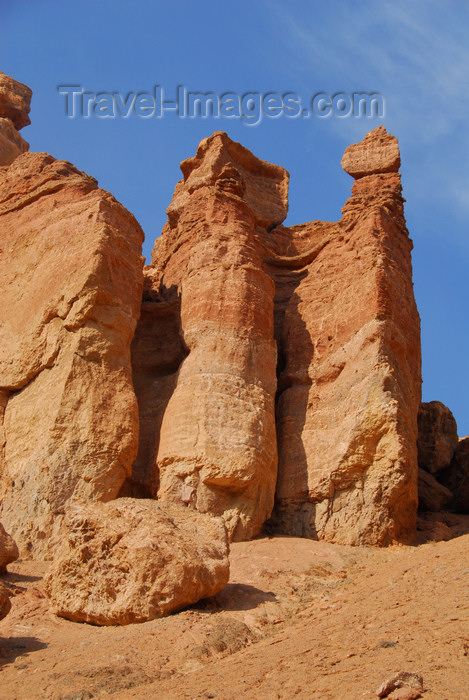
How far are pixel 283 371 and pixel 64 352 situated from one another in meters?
4.69

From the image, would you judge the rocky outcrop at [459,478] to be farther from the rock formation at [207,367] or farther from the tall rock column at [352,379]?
the rock formation at [207,367]

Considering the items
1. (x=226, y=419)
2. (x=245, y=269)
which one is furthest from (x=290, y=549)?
(x=245, y=269)

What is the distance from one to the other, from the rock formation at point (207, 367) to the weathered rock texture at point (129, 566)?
272cm

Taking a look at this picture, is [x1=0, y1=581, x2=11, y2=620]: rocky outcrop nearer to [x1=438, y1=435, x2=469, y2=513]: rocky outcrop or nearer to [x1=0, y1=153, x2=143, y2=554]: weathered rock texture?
[x1=0, y1=153, x2=143, y2=554]: weathered rock texture

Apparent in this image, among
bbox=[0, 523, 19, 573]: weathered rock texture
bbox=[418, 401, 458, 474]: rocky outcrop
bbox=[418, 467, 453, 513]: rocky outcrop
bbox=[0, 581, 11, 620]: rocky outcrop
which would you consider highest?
bbox=[418, 401, 458, 474]: rocky outcrop

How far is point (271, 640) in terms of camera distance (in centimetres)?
759

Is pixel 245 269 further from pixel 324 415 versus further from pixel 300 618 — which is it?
pixel 300 618

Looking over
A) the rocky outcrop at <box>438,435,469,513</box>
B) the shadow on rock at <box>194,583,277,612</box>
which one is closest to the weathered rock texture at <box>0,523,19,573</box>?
the shadow on rock at <box>194,583,277,612</box>

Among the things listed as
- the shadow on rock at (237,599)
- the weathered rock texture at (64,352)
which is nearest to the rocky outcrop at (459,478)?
the weathered rock texture at (64,352)

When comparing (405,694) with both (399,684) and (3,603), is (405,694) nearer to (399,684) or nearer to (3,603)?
(399,684)

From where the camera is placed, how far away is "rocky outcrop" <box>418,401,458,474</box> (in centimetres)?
1683

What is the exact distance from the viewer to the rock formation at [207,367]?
12.1 metres

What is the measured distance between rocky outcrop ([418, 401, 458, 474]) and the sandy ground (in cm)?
659

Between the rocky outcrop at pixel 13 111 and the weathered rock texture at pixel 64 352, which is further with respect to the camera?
the rocky outcrop at pixel 13 111
